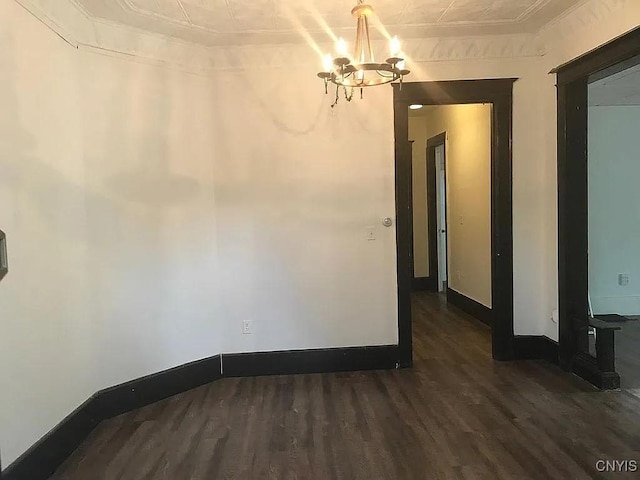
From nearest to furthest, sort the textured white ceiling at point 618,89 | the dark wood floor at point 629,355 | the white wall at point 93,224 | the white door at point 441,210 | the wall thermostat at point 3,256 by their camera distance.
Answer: the wall thermostat at point 3,256
the white wall at point 93,224
the dark wood floor at point 629,355
the textured white ceiling at point 618,89
the white door at point 441,210

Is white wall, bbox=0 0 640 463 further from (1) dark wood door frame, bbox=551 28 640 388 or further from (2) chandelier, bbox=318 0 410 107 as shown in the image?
(2) chandelier, bbox=318 0 410 107

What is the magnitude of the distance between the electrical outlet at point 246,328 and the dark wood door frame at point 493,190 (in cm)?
127

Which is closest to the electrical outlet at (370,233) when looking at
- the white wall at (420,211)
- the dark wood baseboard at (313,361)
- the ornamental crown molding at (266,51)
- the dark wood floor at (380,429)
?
the dark wood baseboard at (313,361)

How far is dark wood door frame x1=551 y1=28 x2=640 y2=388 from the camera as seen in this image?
3.98m

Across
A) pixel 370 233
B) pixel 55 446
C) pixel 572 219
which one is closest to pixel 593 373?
pixel 572 219

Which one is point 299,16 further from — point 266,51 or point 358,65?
point 358,65

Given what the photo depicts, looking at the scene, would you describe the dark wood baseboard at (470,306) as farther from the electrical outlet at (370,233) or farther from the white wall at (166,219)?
the electrical outlet at (370,233)

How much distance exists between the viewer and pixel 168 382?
3895mm

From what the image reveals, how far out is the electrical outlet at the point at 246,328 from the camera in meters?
4.32

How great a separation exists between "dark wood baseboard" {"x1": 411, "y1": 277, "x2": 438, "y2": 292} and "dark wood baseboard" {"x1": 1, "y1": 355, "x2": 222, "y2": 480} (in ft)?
14.4

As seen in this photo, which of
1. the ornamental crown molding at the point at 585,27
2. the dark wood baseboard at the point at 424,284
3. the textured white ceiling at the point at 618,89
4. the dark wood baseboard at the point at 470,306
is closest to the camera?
the ornamental crown molding at the point at 585,27

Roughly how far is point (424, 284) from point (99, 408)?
5502mm

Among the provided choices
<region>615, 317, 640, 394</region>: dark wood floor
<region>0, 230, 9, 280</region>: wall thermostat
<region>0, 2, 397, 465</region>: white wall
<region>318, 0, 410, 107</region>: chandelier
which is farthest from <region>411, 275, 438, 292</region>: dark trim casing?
<region>0, 230, 9, 280</region>: wall thermostat

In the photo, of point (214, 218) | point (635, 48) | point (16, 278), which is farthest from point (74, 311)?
point (635, 48)
